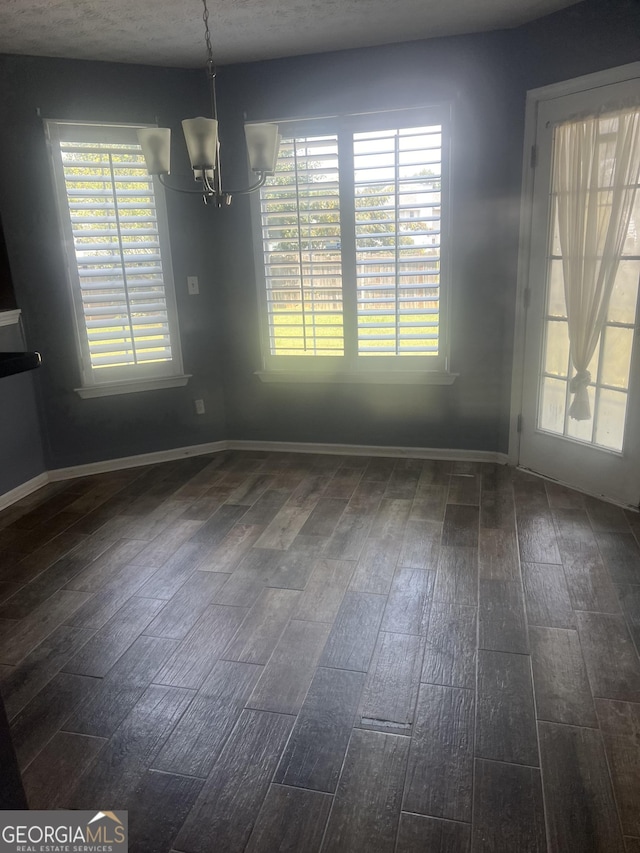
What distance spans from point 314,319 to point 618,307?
195 cm

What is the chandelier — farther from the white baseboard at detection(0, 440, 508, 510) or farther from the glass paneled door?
the white baseboard at detection(0, 440, 508, 510)

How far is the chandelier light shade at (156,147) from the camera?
92.3 inches

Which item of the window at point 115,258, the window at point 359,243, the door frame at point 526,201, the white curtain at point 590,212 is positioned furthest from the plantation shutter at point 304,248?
→ the white curtain at point 590,212

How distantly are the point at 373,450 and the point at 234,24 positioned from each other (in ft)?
9.21

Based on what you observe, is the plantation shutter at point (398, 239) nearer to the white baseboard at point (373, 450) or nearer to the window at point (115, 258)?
the white baseboard at point (373, 450)

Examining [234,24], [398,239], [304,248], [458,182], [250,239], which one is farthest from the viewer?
[250,239]

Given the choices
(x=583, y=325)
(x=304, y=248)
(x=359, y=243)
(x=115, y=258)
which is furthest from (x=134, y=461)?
(x=583, y=325)

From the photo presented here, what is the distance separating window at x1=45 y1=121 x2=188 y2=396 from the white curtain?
259 cm

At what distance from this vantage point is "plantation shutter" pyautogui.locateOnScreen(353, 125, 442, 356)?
383 cm

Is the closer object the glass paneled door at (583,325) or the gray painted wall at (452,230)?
the glass paneled door at (583,325)

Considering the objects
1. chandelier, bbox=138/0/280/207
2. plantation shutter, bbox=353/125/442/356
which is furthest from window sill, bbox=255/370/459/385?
chandelier, bbox=138/0/280/207

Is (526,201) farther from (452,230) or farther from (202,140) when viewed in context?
(202,140)

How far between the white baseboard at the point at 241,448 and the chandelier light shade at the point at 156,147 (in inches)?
99.5

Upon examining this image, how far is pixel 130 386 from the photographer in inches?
171
